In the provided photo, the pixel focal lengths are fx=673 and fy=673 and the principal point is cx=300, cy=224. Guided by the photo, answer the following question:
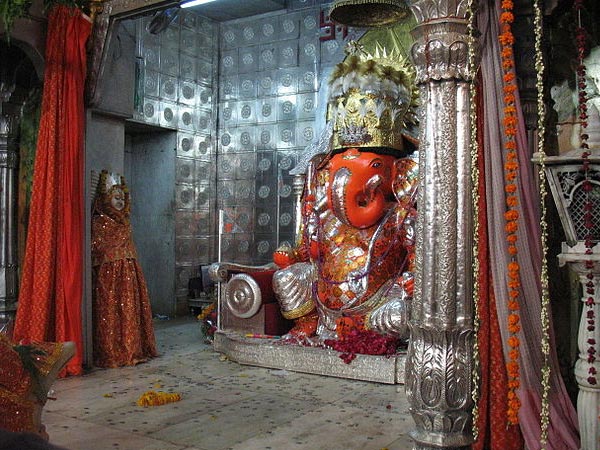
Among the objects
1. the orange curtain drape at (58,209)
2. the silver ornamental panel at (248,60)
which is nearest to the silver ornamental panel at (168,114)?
the silver ornamental panel at (248,60)

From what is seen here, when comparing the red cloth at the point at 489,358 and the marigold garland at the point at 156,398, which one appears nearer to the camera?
the red cloth at the point at 489,358

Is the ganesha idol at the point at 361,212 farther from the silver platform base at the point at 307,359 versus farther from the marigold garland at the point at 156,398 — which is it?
the marigold garland at the point at 156,398

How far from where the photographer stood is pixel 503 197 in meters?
3.22

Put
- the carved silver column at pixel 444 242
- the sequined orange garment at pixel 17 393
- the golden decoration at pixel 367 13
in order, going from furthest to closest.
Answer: the golden decoration at pixel 367 13 < the carved silver column at pixel 444 242 < the sequined orange garment at pixel 17 393

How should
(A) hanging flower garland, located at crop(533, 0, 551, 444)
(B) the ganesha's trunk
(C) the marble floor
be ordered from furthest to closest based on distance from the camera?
(B) the ganesha's trunk
(C) the marble floor
(A) hanging flower garland, located at crop(533, 0, 551, 444)

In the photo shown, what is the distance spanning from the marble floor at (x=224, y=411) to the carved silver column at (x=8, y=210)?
48.9 inches

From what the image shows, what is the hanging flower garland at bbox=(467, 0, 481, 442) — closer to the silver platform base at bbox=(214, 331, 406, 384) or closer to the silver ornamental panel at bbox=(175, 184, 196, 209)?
the silver platform base at bbox=(214, 331, 406, 384)

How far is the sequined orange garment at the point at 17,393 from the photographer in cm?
293

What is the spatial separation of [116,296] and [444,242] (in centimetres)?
371

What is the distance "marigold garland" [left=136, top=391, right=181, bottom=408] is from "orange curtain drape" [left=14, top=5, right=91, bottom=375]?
113cm

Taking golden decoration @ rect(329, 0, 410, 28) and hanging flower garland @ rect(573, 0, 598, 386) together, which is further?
golden decoration @ rect(329, 0, 410, 28)

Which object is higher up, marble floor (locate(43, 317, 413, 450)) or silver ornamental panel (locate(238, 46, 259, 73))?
silver ornamental panel (locate(238, 46, 259, 73))

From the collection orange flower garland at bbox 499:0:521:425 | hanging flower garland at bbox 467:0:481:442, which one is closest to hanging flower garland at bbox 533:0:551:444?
orange flower garland at bbox 499:0:521:425

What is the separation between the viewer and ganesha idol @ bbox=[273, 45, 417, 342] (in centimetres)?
600
